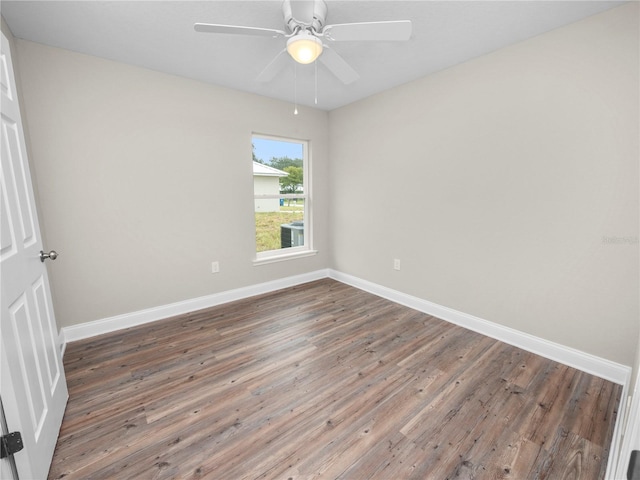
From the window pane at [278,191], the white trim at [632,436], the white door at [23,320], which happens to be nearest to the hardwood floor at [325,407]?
the white door at [23,320]

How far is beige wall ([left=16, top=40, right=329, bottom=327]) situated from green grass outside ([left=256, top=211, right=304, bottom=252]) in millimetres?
204

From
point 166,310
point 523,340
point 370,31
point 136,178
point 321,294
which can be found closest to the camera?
point 370,31

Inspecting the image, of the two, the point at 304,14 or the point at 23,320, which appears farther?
the point at 304,14

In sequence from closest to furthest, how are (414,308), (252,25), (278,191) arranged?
(252,25), (414,308), (278,191)

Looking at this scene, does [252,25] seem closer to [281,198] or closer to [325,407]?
[281,198]

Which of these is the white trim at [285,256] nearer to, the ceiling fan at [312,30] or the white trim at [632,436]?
the ceiling fan at [312,30]

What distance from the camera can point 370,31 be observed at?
1540 mm

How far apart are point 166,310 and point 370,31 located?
3001 mm

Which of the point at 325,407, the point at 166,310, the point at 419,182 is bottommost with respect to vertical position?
the point at 325,407

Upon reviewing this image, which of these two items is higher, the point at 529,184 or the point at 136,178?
the point at 136,178

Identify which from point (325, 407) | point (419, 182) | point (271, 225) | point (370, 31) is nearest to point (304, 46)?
point (370, 31)

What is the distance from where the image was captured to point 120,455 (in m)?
1.42

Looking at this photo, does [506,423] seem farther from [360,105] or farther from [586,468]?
[360,105]

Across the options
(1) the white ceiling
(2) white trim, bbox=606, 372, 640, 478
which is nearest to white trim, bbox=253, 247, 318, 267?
(1) the white ceiling
